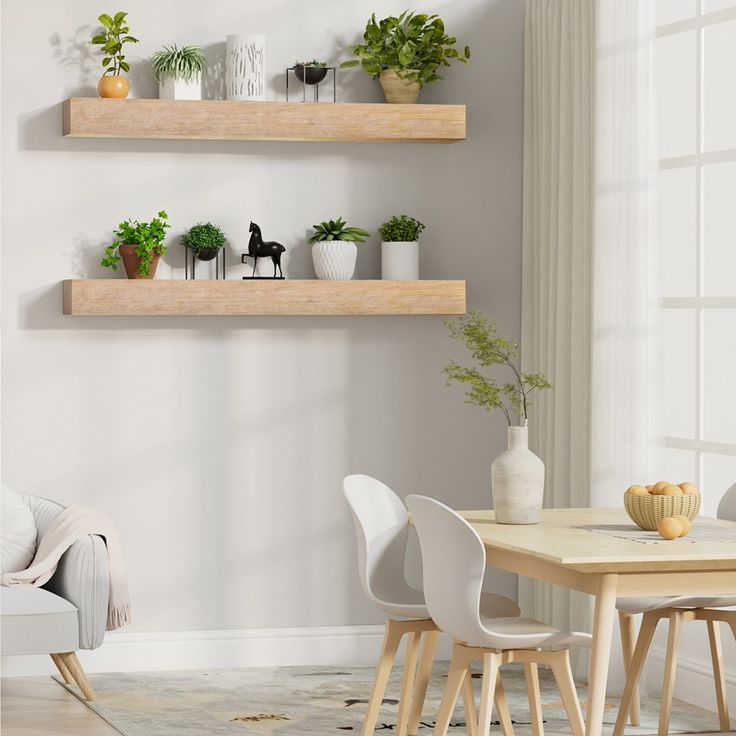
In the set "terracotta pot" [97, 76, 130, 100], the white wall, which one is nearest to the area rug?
the white wall

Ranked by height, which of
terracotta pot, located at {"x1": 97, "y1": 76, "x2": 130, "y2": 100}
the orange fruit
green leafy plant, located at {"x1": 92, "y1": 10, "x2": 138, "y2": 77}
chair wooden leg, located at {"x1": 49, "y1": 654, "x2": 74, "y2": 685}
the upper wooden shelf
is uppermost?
green leafy plant, located at {"x1": 92, "y1": 10, "x2": 138, "y2": 77}

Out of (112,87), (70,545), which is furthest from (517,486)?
(112,87)

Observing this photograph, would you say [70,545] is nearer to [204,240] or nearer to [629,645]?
[204,240]

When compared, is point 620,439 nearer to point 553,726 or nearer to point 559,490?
point 559,490

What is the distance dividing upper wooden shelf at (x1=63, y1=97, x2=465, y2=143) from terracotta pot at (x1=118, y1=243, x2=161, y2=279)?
1.42ft

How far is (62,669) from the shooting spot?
502 centimetres

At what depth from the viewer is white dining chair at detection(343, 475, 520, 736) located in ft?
13.3

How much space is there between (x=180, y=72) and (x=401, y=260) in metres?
A: 1.15

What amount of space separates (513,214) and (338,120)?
0.89 meters

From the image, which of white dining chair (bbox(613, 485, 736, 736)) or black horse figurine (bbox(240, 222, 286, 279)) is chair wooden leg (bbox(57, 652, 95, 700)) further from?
white dining chair (bbox(613, 485, 736, 736))

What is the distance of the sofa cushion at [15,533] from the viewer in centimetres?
485

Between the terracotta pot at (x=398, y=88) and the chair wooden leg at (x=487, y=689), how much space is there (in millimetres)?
2703

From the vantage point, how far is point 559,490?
5.35 m

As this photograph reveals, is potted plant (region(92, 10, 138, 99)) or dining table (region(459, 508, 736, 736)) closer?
dining table (region(459, 508, 736, 736))
